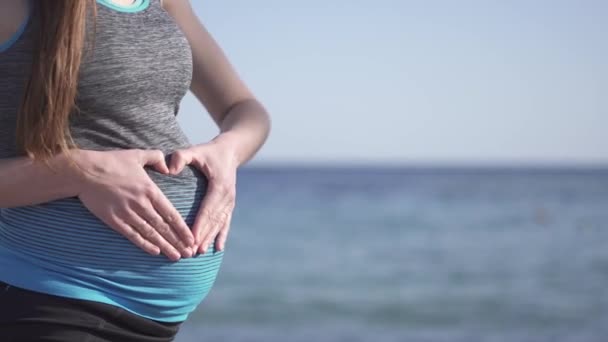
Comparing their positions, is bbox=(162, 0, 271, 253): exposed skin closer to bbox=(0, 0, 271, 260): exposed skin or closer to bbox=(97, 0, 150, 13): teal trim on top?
bbox=(0, 0, 271, 260): exposed skin

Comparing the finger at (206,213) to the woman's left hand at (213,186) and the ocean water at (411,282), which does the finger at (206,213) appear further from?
the ocean water at (411,282)

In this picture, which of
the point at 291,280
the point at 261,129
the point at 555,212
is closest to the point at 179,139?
the point at 261,129

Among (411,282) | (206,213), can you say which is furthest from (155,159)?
(411,282)

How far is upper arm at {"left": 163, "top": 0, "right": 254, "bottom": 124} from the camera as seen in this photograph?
1.95 m

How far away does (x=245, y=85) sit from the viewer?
202 centimetres

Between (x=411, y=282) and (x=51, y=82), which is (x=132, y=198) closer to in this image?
(x=51, y=82)

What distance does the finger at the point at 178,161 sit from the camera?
5.21ft

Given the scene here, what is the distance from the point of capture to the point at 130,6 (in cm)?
165

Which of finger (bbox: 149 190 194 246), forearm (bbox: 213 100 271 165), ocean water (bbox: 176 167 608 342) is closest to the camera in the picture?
finger (bbox: 149 190 194 246)

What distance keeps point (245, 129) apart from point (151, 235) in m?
0.42

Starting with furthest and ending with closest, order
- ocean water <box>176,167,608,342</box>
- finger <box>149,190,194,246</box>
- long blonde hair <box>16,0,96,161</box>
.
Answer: ocean water <box>176,167,608,342</box> → finger <box>149,190,194,246</box> → long blonde hair <box>16,0,96,161</box>

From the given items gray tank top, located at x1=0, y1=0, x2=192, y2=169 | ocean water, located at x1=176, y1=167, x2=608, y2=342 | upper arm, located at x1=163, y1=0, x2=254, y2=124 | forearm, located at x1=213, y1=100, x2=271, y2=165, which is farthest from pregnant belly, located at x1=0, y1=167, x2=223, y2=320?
ocean water, located at x1=176, y1=167, x2=608, y2=342

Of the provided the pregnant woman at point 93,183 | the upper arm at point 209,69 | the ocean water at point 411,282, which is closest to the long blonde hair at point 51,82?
the pregnant woman at point 93,183

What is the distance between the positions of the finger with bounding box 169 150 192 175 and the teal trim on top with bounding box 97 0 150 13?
0.30 meters
